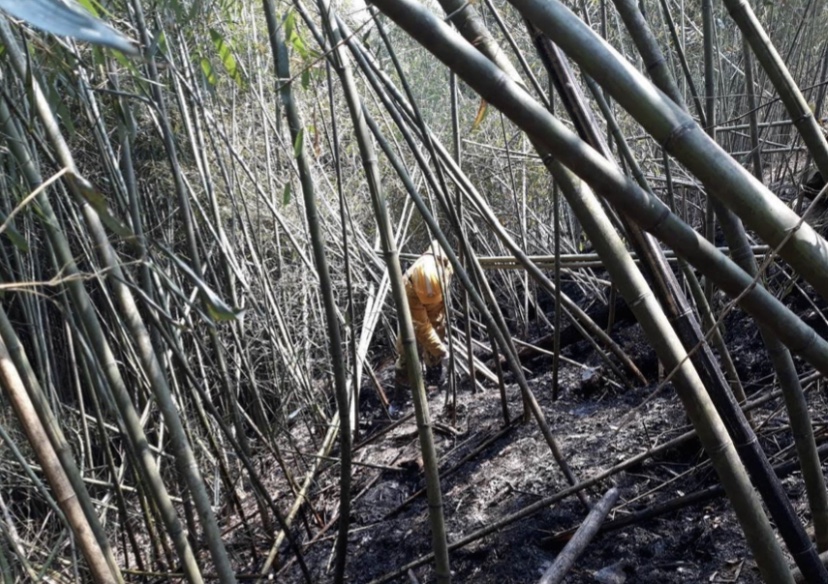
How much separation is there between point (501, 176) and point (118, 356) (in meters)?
3.48

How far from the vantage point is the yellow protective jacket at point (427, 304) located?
5.67m

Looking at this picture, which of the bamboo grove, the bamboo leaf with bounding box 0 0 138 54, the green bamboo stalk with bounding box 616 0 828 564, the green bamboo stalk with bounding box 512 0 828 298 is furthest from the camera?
the green bamboo stalk with bounding box 616 0 828 564

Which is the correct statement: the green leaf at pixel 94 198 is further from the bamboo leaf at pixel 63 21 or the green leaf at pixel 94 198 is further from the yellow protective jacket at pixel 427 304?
the yellow protective jacket at pixel 427 304

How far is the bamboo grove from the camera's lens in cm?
103

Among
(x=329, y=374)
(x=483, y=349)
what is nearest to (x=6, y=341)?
(x=329, y=374)

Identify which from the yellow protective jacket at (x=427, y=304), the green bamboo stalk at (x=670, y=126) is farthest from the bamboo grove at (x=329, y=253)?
the yellow protective jacket at (x=427, y=304)

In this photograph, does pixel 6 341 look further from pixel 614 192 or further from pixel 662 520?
pixel 662 520

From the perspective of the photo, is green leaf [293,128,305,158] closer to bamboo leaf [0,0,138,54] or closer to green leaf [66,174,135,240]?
green leaf [66,174,135,240]

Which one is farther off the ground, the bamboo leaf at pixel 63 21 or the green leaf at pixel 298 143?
the bamboo leaf at pixel 63 21

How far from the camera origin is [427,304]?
5863mm

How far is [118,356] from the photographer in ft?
14.5

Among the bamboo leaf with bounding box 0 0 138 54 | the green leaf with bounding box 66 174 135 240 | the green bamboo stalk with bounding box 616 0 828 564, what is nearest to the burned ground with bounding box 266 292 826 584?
the green bamboo stalk with bounding box 616 0 828 564

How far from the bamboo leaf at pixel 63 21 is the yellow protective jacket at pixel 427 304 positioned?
5029mm

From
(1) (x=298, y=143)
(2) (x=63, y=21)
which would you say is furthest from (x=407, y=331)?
(2) (x=63, y=21)
